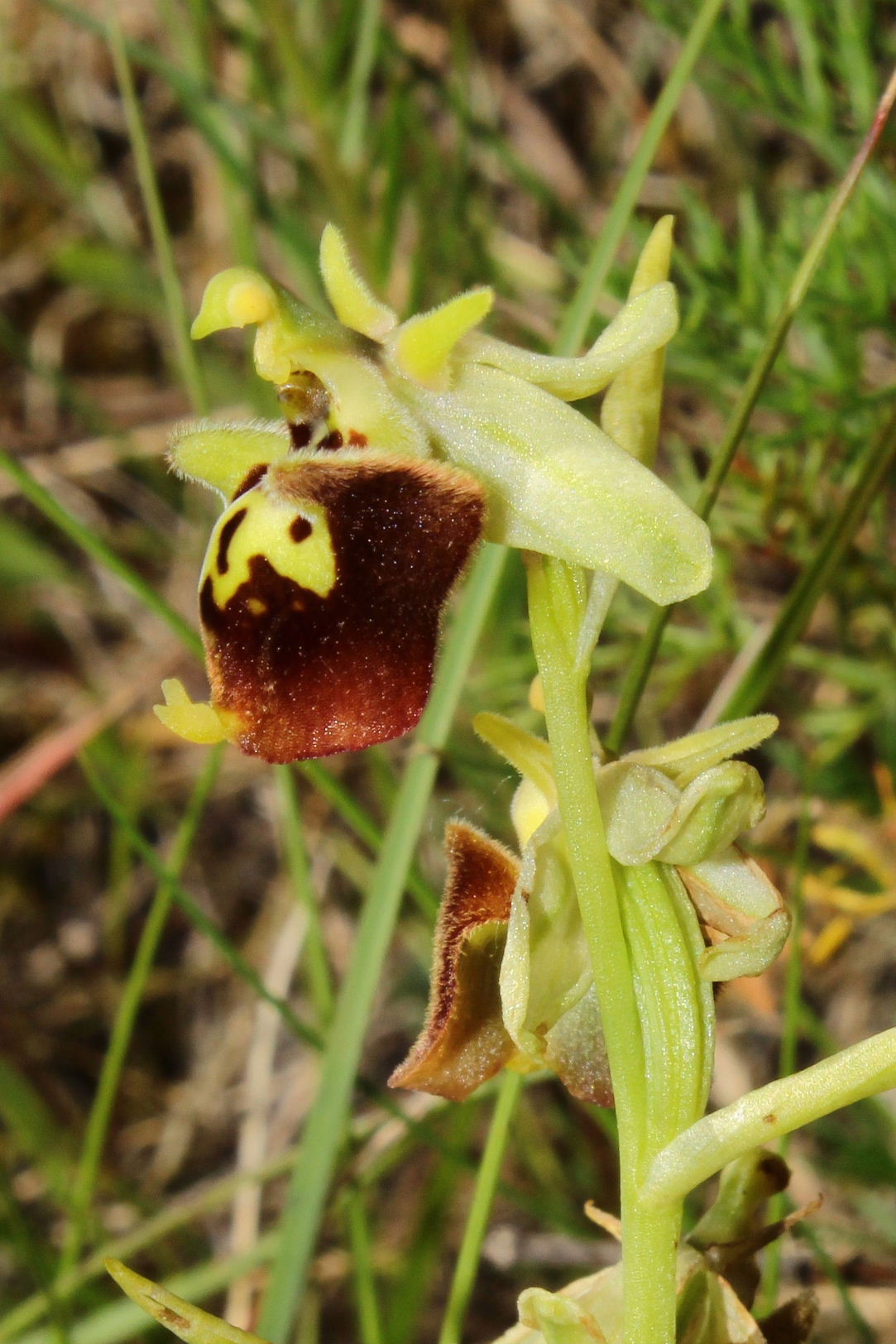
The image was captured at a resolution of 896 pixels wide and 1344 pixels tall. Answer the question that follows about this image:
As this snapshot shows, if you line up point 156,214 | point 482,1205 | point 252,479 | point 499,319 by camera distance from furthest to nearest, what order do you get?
point 499,319, point 156,214, point 482,1205, point 252,479

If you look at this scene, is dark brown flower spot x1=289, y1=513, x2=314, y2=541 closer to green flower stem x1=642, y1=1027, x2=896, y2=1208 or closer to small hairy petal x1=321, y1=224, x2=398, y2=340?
small hairy petal x1=321, y1=224, x2=398, y2=340

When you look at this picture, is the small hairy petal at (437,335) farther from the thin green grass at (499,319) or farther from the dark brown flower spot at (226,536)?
the thin green grass at (499,319)

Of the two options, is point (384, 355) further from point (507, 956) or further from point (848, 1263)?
point (848, 1263)

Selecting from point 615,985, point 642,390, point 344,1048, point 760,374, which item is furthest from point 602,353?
→ point 344,1048

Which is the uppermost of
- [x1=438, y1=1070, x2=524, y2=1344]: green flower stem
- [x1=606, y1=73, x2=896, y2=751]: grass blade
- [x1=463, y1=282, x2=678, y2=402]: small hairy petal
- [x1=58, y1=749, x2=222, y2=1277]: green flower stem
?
[x1=463, y1=282, x2=678, y2=402]: small hairy petal

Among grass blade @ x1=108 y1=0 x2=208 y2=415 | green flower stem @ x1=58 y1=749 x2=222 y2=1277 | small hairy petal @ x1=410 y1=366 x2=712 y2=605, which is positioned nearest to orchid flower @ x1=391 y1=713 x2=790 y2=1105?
small hairy petal @ x1=410 y1=366 x2=712 y2=605

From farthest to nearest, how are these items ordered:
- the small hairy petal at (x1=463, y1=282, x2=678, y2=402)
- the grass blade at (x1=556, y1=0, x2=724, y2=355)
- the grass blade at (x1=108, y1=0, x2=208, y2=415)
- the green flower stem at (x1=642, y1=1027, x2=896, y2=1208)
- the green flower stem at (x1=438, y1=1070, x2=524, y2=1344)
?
the grass blade at (x1=108, y1=0, x2=208, y2=415) < the grass blade at (x1=556, y1=0, x2=724, y2=355) < the green flower stem at (x1=438, y1=1070, x2=524, y2=1344) < the small hairy petal at (x1=463, y1=282, x2=678, y2=402) < the green flower stem at (x1=642, y1=1027, x2=896, y2=1208)

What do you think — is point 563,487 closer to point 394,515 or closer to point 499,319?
point 394,515

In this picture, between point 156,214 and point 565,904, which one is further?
point 156,214
